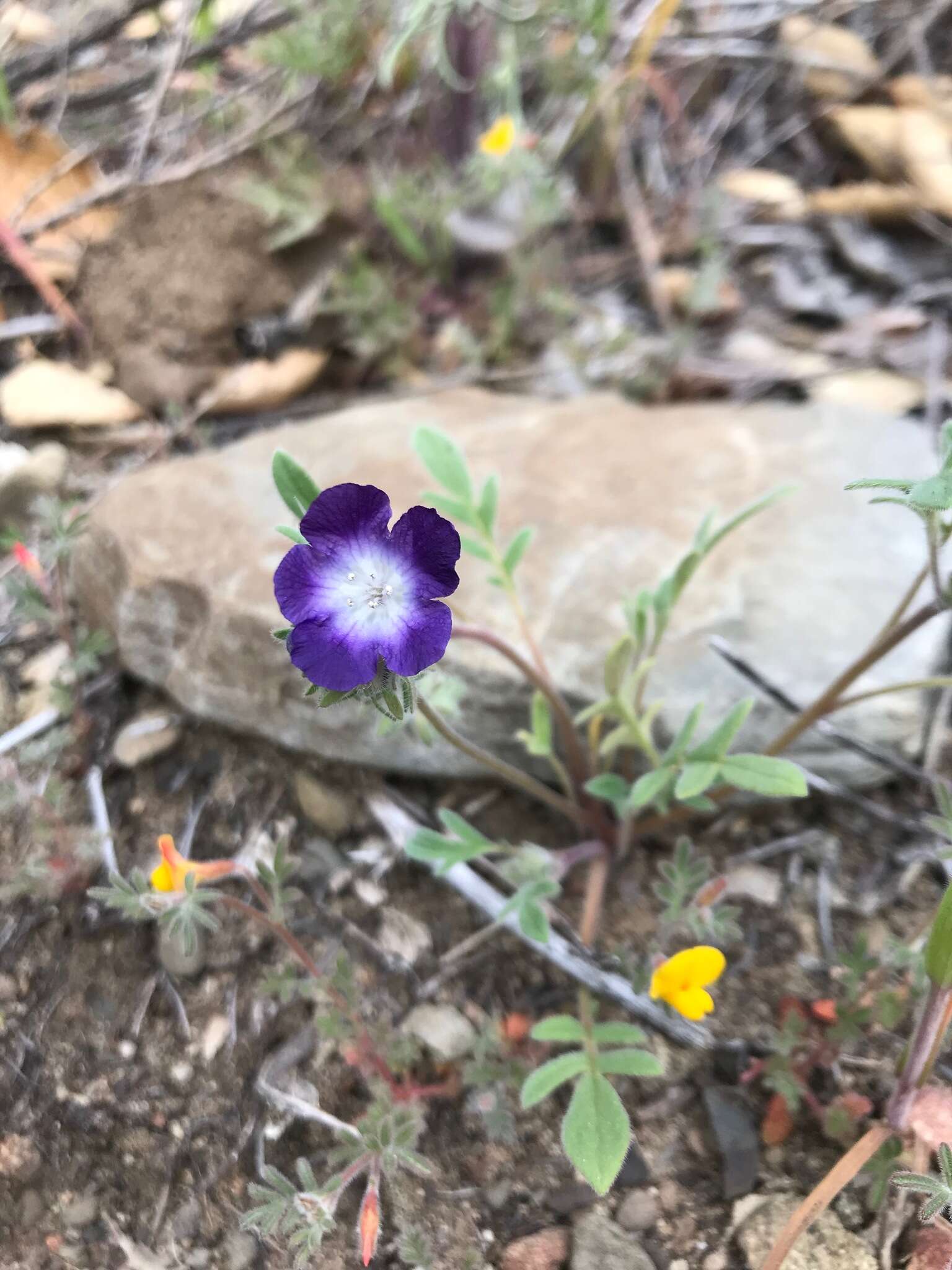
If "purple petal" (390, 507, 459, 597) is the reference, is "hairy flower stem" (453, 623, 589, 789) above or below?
below

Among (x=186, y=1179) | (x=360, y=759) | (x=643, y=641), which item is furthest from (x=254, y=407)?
(x=186, y=1179)

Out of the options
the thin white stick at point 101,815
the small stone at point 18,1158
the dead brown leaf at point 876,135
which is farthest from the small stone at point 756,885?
the dead brown leaf at point 876,135

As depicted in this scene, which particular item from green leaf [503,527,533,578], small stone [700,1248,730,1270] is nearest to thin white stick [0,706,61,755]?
green leaf [503,527,533,578]

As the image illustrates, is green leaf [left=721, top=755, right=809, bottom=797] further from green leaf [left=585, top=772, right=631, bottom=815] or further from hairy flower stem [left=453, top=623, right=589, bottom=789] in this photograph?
hairy flower stem [left=453, top=623, right=589, bottom=789]

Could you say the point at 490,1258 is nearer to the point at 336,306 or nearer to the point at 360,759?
the point at 360,759

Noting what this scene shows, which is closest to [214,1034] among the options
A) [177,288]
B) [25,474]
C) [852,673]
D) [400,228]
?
[852,673]

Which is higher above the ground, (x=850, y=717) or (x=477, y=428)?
(x=477, y=428)
